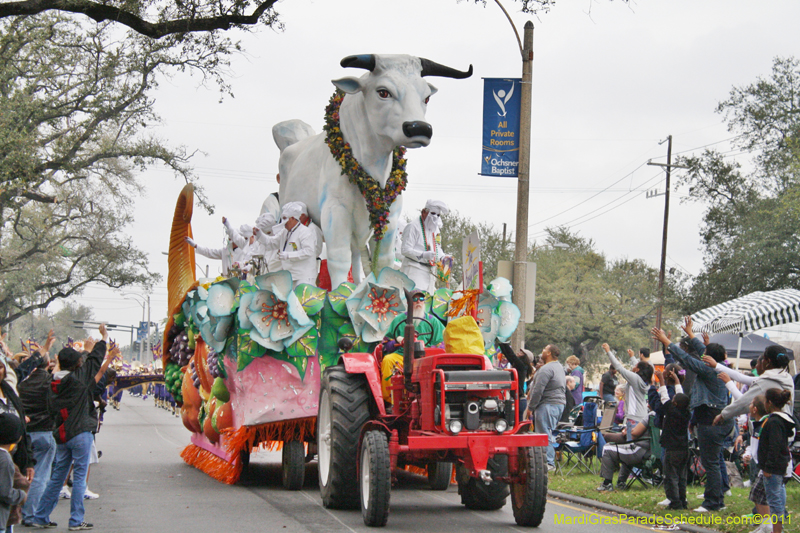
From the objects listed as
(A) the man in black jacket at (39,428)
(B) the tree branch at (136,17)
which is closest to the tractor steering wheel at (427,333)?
(A) the man in black jacket at (39,428)

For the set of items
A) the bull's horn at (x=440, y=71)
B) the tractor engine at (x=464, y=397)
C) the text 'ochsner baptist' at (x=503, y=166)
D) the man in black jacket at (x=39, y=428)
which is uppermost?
the bull's horn at (x=440, y=71)

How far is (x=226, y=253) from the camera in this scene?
48.9 ft

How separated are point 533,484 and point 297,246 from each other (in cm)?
482

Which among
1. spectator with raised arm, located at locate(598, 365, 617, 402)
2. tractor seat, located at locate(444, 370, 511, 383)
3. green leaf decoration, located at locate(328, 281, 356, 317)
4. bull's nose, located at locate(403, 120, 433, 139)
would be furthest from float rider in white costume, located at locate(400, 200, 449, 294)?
spectator with raised arm, located at locate(598, 365, 617, 402)

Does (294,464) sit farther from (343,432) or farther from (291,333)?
(343,432)

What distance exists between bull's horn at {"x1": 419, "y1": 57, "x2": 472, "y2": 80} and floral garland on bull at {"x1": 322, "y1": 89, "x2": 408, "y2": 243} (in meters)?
1.03

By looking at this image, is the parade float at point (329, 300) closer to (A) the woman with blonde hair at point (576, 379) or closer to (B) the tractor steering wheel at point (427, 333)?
(B) the tractor steering wheel at point (427, 333)

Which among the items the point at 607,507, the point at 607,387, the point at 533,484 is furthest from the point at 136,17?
the point at 607,387

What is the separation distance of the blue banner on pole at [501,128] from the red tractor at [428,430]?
5.37 m

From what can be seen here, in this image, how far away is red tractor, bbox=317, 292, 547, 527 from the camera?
7727 mm

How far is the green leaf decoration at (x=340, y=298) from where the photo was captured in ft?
34.1

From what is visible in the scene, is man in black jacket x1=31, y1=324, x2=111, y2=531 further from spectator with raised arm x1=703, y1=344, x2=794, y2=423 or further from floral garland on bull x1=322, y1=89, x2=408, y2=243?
spectator with raised arm x1=703, y1=344, x2=794, y2=423

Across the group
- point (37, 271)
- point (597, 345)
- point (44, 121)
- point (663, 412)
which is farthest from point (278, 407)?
point (597, 345)

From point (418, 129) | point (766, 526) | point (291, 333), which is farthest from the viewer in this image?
point (291, 333)
